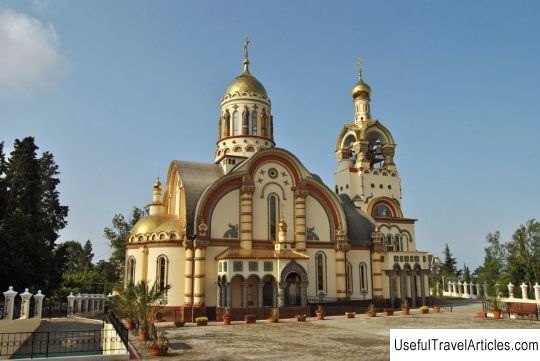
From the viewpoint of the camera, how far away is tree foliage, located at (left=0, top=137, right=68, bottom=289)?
27.5 meters

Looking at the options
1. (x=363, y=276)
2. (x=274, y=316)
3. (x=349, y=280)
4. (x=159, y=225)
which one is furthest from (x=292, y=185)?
(x=274, y=316)

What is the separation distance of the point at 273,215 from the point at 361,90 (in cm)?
1878

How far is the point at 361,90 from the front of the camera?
43281 mm

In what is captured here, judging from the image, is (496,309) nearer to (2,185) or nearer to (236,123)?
(236,123)

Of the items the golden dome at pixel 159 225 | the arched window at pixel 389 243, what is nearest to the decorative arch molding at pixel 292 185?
the golden dome at pixel 159 225

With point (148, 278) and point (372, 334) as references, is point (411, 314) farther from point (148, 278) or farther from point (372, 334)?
point (148, 278)

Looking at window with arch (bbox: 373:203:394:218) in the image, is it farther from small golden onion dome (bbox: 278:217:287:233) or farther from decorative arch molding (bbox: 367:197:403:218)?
small golden onion dome (bbox: 278:217:287:233)

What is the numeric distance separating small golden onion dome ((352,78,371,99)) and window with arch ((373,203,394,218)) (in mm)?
11138

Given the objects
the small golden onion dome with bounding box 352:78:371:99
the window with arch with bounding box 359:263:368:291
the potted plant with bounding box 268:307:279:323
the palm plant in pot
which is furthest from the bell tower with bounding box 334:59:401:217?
the palm plant in pot

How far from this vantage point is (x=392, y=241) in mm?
36688

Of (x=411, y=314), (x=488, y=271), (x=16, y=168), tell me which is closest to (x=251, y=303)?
(x=411, y=314)

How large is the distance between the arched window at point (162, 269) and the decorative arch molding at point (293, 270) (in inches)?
264

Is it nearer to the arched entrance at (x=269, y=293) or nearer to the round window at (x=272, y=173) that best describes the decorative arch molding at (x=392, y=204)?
the round window at (x=272, y=173)

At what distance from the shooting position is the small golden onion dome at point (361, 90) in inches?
1703
